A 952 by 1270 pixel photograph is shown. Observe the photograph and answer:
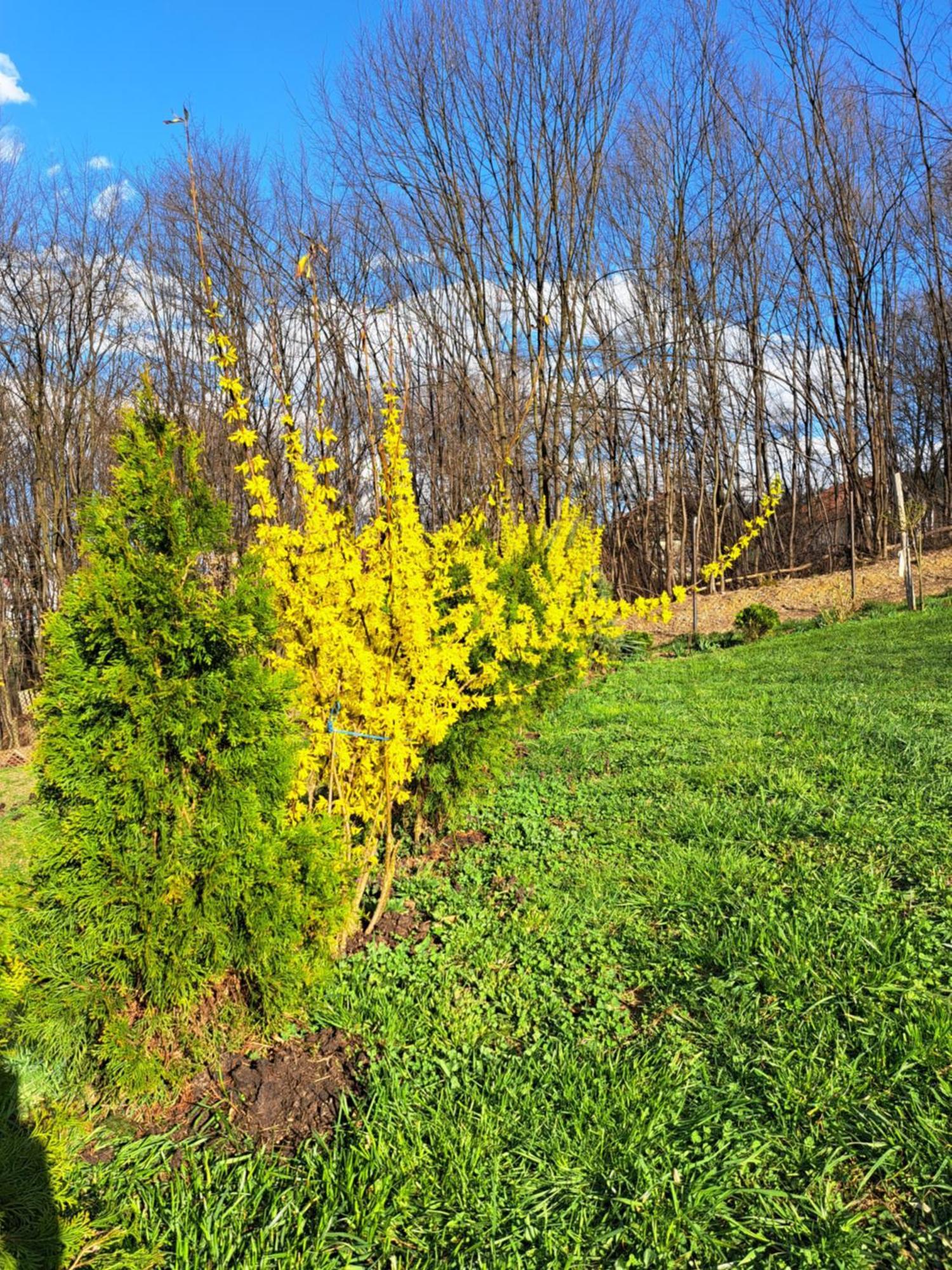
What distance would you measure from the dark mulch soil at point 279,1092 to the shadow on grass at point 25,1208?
1.34 feet

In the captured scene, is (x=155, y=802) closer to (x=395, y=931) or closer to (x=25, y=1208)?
(x=25, y=1208)

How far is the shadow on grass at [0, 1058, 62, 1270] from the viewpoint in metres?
1.47

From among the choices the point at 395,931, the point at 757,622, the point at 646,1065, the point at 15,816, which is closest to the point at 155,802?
the point at 395,931

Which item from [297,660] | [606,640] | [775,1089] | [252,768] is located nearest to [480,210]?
[606,640]

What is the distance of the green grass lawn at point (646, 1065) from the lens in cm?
163

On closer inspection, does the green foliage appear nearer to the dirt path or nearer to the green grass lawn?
the dirt path

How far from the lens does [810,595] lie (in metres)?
13.8

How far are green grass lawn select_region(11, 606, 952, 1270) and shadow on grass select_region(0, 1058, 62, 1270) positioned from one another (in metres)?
0.18

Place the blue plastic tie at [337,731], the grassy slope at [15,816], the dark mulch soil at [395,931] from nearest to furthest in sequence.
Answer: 1. the grassy slope at [15,816]
2. the blue plastic tie at [337,731]
3. the dark mulch soil at [395,931]

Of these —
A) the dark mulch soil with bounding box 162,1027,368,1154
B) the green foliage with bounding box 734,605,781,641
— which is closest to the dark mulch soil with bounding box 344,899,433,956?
the dark mulch soil with bounding box 162,1027,368,1154

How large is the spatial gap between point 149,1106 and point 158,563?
157 cm

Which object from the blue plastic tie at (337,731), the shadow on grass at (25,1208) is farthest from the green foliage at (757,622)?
the shadow on grass at (25,1208)

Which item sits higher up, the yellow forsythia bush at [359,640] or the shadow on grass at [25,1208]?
the yellow forsythia bush at [359,640]

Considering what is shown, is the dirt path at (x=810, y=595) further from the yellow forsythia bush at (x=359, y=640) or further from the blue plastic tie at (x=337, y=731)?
the blue plastic tie at (x=337, y=731)
